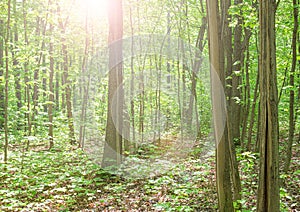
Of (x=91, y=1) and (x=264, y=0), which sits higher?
(x=91, y=1)

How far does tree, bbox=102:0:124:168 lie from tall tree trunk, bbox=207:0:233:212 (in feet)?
17.4

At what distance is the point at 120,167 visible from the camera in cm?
855

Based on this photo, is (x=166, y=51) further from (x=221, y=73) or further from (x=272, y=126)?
(x=272, y=126)

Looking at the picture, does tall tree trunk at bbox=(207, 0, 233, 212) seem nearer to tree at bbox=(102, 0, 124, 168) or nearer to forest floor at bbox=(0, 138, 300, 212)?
forest floor at bbox=(0, 138, 300, 212)

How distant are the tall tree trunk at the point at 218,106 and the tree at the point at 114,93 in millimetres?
5313

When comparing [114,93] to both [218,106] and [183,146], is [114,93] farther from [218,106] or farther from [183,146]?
[183,146]

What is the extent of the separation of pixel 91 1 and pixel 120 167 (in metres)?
9.22

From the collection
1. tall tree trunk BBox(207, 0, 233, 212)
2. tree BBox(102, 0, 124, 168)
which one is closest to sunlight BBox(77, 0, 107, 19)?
tree BBox(102, 0, 124, 168)

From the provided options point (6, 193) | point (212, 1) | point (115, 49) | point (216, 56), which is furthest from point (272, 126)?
point (115, 49)

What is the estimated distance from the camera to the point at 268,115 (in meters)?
2.79

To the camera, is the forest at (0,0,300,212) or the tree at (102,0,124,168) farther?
the tree at (102,0,124,168)

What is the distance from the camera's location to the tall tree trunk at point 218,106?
12.4ft

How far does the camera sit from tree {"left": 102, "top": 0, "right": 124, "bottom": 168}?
8.95m

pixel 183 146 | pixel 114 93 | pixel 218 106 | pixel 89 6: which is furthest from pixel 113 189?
pixel 89 6
